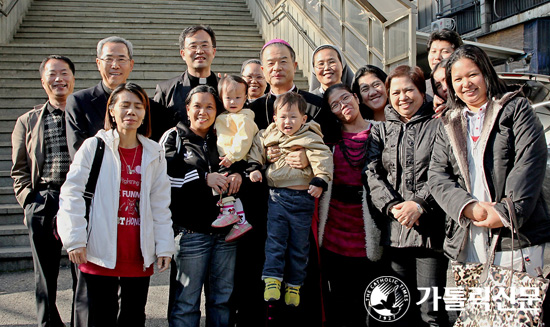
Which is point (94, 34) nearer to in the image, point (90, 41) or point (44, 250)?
point (90, 41)

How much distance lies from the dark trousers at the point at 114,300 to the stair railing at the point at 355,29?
5.39 meters

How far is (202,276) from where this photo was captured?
289 cm

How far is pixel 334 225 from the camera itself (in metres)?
3.20

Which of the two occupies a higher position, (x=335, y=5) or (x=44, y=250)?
(x=335, y=5)

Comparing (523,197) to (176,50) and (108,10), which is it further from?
(108,10)

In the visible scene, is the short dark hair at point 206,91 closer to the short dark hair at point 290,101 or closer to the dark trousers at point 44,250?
the short dark hair at point 290,101

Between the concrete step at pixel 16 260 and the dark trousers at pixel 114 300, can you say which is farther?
the concrete step at pixel 16 260

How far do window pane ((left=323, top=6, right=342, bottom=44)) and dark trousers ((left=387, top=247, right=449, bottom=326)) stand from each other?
5.84 metres

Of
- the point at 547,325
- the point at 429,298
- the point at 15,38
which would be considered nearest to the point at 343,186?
the point at 429,298

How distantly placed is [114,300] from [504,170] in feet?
8.29

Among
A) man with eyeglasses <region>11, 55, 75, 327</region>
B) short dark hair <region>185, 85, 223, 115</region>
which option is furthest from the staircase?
short dark hair <region>185, 85, 223, 115</region>

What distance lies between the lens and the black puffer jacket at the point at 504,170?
238 centimetres

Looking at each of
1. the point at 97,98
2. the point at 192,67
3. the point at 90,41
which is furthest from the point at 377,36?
the point at 90,41

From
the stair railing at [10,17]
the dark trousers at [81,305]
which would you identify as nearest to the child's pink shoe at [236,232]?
the dark trousers at [81,305]
